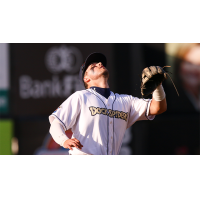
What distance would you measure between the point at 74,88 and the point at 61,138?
4.34 meters

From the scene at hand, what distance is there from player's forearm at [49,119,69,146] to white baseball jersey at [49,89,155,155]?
0.19ft

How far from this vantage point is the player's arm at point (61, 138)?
236cm

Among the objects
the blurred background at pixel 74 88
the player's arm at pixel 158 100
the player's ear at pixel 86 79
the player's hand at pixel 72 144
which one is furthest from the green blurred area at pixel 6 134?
the player's arm at pixel 158 100

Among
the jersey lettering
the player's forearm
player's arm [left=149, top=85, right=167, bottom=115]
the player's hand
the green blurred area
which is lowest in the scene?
the green blurred area

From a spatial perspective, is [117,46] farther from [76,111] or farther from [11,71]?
[76,111]

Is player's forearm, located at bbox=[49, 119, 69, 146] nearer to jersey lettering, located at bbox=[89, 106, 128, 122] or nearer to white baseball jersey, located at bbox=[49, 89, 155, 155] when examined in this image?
white baseball jersey, located at bbox=[49, 89, 155, 155]

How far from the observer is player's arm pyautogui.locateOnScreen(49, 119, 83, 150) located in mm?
2357

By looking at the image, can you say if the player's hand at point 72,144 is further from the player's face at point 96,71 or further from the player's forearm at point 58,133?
the player's face at point 96,71

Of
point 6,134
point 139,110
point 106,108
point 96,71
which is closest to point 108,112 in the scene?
point 106,108

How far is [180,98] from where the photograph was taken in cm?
684

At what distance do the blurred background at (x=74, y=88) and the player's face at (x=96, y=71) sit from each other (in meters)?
3.76

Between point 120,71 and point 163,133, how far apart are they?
1.82 m

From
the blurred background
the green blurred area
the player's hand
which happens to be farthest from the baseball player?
the green blurred area

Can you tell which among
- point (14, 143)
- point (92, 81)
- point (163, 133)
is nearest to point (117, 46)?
point (163, 133)
